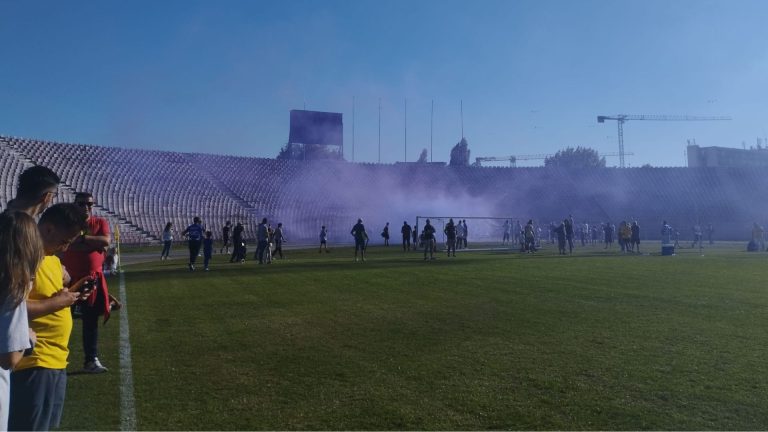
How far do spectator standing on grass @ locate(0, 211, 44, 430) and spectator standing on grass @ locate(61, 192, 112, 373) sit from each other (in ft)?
11.6

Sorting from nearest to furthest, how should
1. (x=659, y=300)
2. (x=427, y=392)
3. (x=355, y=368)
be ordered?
(x=427, y=392) → (x=355, y=368) → (x=659, y=300)

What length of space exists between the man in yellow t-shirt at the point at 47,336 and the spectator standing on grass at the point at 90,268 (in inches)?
111

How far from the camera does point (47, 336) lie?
3.54 metres

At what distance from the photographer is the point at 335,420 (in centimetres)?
471

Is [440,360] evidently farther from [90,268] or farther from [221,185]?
[221,185]

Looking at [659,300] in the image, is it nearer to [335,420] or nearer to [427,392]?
[427,392]

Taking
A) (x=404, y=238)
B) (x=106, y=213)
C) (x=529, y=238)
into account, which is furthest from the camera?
(x=106, y=213)

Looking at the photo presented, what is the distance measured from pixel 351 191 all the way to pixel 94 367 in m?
49.0

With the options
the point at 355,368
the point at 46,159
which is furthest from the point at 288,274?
the point at 46,159

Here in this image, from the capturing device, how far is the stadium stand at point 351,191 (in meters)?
42.1

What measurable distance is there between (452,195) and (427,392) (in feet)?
177

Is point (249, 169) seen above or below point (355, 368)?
above

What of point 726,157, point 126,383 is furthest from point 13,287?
point 726,157

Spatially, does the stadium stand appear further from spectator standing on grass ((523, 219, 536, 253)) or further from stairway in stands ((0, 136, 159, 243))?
spectator standing on grass ((523, 219, 536, 253))
